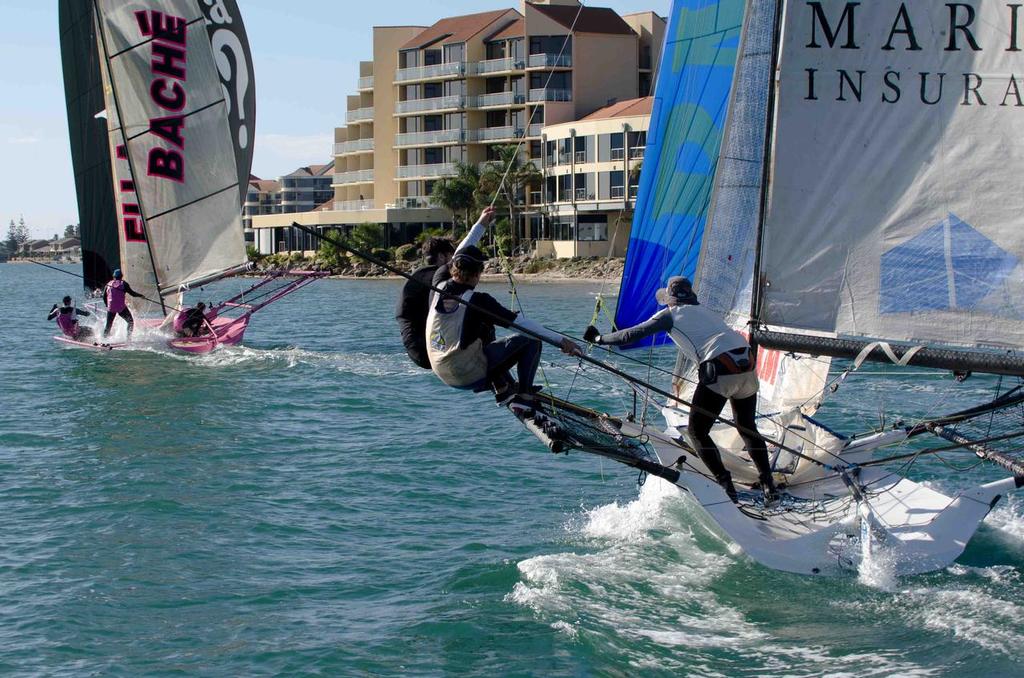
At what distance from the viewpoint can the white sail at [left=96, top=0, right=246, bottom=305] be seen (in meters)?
28.5

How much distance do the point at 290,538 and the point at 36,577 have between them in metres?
2.40

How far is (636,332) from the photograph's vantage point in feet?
30.4

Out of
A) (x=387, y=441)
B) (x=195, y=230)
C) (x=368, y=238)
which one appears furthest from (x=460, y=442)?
(x=368, y=238)

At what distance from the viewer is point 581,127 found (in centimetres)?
6619

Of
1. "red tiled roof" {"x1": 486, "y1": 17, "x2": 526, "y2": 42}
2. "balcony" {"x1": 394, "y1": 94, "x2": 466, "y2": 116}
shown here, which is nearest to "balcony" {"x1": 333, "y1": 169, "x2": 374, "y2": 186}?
"balcony" {"x1": 394, "y1": 94, "x2": 466, "y2": 116}

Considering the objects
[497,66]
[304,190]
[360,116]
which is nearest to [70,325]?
[497,66]

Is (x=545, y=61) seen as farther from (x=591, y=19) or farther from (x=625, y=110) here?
(x=625, y=110)

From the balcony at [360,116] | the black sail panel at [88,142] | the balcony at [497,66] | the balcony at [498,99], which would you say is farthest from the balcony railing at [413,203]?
the black sail panel at [88,142]

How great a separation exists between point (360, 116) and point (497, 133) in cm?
1279

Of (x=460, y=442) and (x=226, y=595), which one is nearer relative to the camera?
(x=226, y=595)

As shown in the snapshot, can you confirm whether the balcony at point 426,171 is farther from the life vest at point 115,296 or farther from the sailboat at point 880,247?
the sailboat at point 880,247

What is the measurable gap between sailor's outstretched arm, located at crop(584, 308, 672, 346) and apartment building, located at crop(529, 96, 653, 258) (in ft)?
170

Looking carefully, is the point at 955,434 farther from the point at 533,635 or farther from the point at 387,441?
the point at 387,441

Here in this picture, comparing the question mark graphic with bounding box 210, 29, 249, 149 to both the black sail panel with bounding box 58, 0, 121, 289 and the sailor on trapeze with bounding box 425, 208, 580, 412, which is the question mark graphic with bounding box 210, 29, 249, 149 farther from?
the sailor on trapeze with bounding box 425, 208, 580, 412
